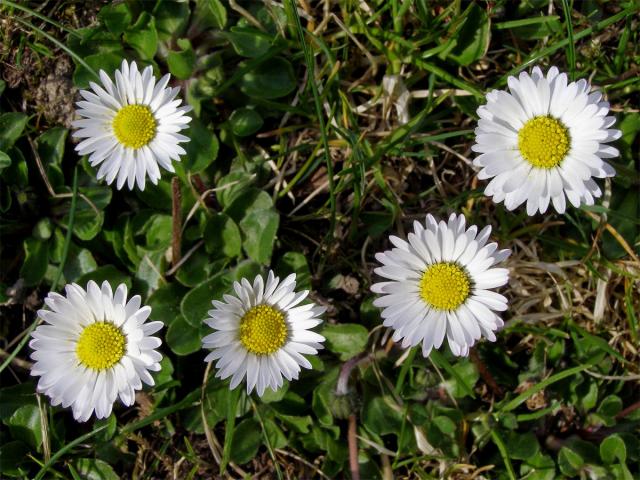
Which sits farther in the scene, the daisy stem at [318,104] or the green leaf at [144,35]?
the green leaf at [144,35]

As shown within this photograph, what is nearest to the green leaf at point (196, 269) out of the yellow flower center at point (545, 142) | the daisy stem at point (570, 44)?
the yellow flower center at point (545, 142)

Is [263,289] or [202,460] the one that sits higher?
[263,289]

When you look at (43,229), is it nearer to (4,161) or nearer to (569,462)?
(4,161)

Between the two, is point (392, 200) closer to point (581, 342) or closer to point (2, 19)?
point (581, 342)

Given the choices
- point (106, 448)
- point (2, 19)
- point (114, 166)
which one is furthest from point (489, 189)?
point (2, 19)

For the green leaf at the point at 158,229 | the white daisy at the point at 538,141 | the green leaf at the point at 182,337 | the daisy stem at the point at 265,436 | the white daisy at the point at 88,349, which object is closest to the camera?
the white daisy at the point at 538,141

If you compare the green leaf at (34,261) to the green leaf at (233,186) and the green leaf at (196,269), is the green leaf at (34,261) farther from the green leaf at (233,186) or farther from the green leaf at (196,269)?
the green leaf at (233,186)
